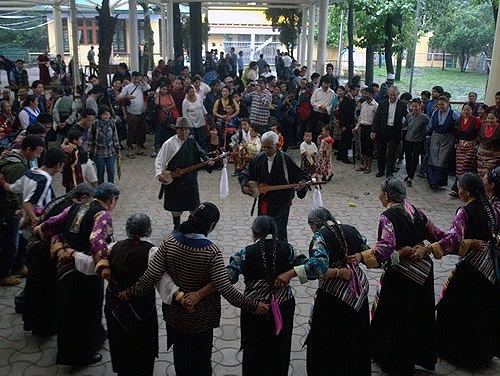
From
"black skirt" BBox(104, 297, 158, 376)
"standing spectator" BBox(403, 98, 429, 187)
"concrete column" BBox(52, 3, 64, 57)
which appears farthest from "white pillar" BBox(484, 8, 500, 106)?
"concrete column" BBox(52, 3, 64, 57)

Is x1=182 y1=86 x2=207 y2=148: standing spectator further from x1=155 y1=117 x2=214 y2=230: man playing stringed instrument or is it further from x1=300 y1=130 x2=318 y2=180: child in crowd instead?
x1=155 y1=117 x2=214 y2=230: man playing stringed instrument

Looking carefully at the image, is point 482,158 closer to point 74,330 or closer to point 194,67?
point 74,330

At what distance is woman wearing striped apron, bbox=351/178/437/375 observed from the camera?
409cm

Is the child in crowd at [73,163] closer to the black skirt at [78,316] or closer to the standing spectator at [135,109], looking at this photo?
Result: the black skirt at [78,316]

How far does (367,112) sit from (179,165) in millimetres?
5471

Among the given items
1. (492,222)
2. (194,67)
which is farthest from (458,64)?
(492,222)

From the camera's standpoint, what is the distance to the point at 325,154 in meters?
10.2

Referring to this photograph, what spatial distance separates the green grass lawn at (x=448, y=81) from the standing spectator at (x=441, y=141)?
33.2ft

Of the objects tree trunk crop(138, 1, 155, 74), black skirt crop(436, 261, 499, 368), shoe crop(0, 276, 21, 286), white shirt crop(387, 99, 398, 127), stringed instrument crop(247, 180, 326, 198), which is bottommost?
shoe crop(0, 276, 21, 286)

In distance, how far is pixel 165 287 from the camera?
358 centimetres

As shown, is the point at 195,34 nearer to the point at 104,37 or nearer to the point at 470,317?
the point at 104,37

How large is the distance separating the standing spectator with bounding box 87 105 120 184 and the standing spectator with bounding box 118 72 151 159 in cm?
354

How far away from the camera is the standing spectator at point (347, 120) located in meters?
11.6

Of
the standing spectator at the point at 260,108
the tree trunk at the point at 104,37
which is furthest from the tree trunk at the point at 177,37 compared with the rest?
the standing spectator at the point at 260,108
